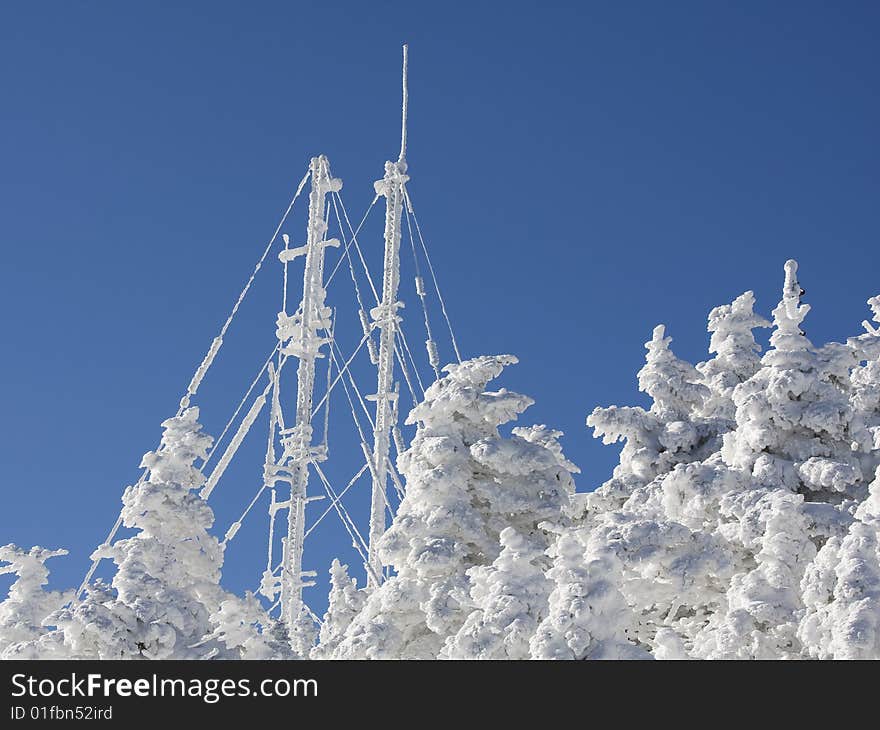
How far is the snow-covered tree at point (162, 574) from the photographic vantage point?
78.3 feet

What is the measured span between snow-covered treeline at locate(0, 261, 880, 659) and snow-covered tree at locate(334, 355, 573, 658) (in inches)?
1.6

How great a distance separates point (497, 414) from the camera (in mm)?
28969

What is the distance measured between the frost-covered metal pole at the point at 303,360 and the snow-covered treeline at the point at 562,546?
1289 mm

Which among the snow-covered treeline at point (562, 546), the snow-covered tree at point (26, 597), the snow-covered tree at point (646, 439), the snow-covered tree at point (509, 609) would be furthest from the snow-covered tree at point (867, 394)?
the snow-covered tree at point (26, 597)

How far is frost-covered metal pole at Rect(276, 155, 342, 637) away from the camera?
111ft

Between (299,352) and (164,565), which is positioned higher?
(299,352)

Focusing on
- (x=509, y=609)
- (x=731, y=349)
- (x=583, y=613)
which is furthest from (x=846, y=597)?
(x=731, y=349)

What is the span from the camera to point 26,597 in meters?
30.1

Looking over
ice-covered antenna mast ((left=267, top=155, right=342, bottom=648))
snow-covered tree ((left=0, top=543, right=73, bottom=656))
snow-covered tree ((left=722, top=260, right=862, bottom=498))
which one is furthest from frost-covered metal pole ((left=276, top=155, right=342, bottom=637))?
snow-covered tree ((left=722, top=260, right=862, bottom=498))
